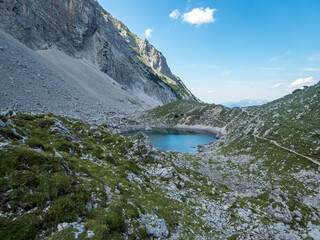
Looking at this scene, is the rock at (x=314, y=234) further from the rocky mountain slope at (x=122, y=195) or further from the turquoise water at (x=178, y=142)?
the turquoise water at (x=178, y=142)

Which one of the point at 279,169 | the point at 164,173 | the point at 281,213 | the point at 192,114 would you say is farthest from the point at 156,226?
the point at 192,114

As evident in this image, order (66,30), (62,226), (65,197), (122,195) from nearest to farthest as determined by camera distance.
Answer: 1. (62,226)
2. (65,197)
3. (122,195)
4. (66,30)

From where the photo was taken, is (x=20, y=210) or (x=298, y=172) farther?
(x=298, y=172)

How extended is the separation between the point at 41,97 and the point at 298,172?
249 ft

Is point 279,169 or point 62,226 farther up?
point 279,169

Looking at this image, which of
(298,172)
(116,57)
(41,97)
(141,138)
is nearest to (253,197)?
(298,172)

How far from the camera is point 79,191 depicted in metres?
10.3

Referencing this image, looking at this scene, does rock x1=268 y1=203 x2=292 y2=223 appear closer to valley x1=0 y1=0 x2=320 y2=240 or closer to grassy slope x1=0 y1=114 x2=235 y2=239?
valley x1=0 y1=0 x2=320 y2=240

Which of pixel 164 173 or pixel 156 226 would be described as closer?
pixel 156 226

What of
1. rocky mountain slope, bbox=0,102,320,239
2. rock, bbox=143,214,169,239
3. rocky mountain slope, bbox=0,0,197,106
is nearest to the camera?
rocky mountain slope, bbox=0,102,320,239

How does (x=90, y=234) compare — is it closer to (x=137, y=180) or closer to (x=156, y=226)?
(x=156, y=226)

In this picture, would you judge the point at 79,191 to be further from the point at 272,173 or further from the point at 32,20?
the point at 32,20

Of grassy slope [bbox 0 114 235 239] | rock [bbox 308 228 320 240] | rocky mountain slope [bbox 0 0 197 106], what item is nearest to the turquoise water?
rock [bbox 308 228 320 240]

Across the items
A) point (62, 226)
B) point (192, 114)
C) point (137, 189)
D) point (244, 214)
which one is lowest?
point (137, 189)
